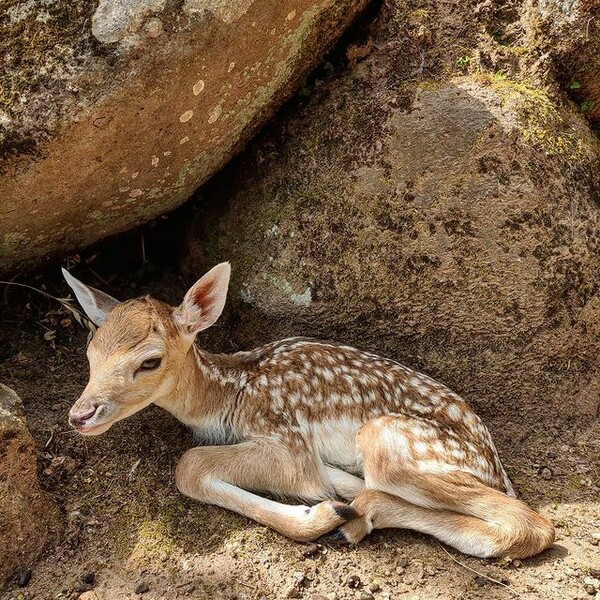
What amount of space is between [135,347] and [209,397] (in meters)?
0.67

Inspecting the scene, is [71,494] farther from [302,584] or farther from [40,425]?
[302,584]

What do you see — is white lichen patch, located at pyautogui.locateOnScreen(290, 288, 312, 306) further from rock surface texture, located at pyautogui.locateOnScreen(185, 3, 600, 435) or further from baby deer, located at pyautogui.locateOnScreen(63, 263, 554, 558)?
baby deer, located at pyautogui.locateOnScreen(63, 263, 554, 558)

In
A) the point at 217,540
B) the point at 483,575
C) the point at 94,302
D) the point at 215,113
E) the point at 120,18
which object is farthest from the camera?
the point at 94,302

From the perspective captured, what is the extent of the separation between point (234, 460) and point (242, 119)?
192 centimetres

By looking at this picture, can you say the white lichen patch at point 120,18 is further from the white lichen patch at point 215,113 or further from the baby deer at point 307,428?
the baby deer at point 307,428

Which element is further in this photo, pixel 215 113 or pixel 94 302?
pixel 94 302

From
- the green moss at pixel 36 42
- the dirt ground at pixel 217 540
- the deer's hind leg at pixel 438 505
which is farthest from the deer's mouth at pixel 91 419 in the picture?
the green moss at pixel 36 42

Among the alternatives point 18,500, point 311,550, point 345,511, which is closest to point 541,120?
point 345,511

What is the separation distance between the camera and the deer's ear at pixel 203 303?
3787 millimetres

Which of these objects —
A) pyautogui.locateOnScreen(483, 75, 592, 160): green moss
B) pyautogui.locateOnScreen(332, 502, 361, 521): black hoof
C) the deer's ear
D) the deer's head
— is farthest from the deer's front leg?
pyautogui.locateOnScreen(483, 75, 592, 160): green moss

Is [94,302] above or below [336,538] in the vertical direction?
above

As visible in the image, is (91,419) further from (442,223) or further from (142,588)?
(442,223)

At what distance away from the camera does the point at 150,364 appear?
3652 mm

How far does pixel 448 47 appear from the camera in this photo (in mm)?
4391
